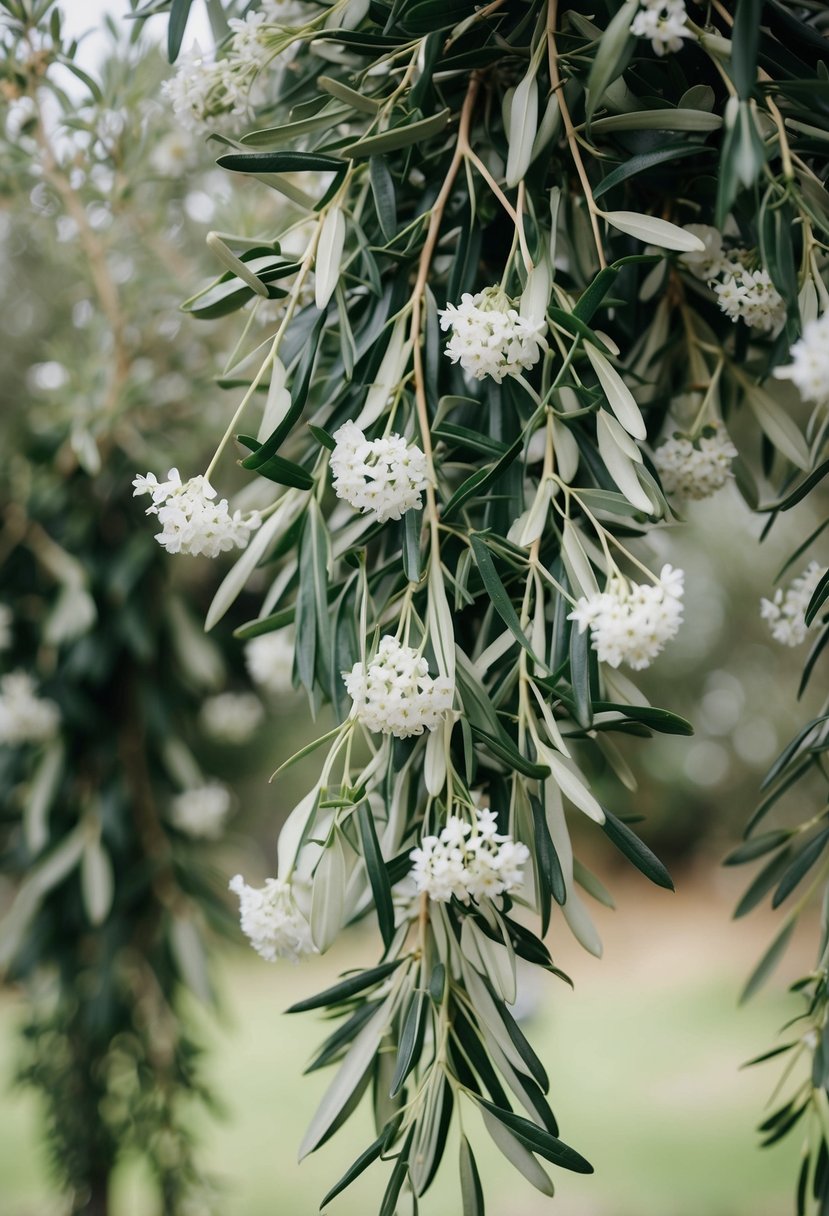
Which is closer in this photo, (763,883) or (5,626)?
(763,883)

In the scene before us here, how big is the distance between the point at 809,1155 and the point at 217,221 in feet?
4.21

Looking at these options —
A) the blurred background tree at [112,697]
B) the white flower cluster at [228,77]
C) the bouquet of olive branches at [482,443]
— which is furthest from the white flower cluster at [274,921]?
the blurred background tree at [112,697]

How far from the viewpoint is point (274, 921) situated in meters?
0.60

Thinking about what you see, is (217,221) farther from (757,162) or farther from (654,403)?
(757,162)

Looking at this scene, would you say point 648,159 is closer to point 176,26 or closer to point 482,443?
point 482,443

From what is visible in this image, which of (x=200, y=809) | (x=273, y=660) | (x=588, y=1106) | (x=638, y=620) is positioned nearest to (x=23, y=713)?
(x=200, y=809)

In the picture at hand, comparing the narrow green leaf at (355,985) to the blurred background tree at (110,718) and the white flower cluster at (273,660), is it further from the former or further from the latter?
the blurred background tree at (110,718)

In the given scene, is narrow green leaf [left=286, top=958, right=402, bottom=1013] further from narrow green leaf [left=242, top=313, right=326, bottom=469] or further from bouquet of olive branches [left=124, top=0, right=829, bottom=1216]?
narrow green leaf [left=242, top=313, right=326, bottom=469]

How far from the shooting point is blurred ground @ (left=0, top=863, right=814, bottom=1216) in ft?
7.34

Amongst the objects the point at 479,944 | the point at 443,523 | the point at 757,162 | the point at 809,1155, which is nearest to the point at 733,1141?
the point at 809,1155

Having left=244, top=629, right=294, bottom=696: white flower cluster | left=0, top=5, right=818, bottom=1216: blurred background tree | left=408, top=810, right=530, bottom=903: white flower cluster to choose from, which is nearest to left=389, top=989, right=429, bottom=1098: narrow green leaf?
left=408, top=810, right=530, bottom=903: white flower cluster

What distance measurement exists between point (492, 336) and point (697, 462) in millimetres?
226

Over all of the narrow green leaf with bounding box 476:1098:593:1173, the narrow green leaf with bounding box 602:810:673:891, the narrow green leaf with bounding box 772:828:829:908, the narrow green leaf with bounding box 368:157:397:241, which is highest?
the narrow green leaf with bounding box 368:157:397:241

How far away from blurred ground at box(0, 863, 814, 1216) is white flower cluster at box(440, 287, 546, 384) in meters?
1.19
